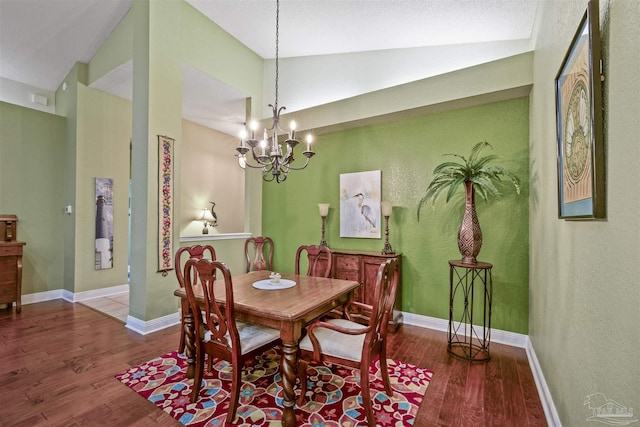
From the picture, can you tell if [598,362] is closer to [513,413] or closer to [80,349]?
[513,413]

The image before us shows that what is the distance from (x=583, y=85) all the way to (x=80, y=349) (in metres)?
4.23

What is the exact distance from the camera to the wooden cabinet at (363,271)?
3412mm

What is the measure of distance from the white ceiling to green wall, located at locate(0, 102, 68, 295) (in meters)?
0.87

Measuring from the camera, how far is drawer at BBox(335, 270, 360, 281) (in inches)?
140

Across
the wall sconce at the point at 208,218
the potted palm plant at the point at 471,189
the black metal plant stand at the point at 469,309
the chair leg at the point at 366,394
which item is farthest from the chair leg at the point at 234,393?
the wall sconce at the point at 208,218

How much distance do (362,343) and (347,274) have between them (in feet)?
5.62

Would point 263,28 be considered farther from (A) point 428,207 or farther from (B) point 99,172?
(B) point 99,172

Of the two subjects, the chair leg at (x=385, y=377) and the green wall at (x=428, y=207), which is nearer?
the chair leg at (x=385, y=377)

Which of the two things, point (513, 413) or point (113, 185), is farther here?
point (113, 185)

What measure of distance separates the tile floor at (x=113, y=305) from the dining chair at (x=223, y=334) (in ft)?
7.46

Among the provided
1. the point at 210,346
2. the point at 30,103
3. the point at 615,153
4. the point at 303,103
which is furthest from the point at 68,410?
the point at 30,103

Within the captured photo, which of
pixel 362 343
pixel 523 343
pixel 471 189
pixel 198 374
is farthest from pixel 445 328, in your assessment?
pixel 198 374

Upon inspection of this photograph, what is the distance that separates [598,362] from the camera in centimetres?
115

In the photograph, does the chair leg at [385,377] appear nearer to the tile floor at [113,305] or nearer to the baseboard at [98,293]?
the tile floor at [113,305]
